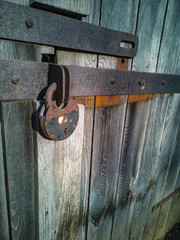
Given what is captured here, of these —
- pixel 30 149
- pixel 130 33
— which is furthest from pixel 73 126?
pixel 130 33

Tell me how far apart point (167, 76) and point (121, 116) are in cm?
29

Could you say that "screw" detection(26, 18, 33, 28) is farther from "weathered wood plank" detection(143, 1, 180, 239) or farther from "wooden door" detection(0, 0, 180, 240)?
"weathered wood plank" detection(143, 1, 180, 239)

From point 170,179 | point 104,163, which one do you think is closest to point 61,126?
point 104,163

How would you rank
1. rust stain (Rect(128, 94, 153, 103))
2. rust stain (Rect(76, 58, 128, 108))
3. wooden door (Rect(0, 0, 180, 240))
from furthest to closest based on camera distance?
rust stain (Rect(128, 94, 153, 103)), rust stain (Rect(76, 58, 128, 108)), wooden door (Rect(0, 0, 180, 240))

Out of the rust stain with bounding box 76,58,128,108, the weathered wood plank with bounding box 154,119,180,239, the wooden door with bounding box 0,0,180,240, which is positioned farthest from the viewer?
the weathered wood plank with bounding box 154,119,180,239

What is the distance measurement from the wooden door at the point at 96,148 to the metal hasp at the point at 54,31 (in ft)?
0.11

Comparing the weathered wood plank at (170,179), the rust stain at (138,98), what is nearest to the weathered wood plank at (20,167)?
the rust stain at (138,98)

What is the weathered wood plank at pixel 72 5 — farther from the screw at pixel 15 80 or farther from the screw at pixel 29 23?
the screw at pixel 15 80

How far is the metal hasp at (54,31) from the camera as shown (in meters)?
0.37

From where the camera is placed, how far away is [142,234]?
1.26m

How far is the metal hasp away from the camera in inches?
14.7

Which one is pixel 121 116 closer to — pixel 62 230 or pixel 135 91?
pixel 135 91

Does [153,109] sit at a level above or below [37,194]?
above

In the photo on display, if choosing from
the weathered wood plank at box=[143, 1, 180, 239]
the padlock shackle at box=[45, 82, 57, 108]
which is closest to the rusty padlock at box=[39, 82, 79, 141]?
the padlock shackle at box=[45, 82, 57, 108]
